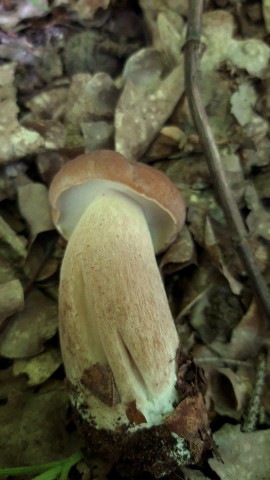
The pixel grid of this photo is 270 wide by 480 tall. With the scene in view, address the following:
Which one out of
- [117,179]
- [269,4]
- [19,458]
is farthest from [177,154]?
[19,458]

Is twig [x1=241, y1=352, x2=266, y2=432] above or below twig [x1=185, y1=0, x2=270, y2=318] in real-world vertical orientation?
below

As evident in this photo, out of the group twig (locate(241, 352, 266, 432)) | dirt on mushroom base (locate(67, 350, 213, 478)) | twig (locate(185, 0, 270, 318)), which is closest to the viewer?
dirt on mushroom base (locate(67, 350, 213, 478))

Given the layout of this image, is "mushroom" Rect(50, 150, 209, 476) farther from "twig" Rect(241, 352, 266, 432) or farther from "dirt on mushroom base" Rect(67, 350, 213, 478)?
"twig" Rect(241, 352, 266, 432)

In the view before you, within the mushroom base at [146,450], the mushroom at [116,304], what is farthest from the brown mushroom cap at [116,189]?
the mushroom base at [146,450]

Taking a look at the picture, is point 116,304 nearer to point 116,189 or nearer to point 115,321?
point 115,321

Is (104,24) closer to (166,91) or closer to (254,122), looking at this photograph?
(166,91)

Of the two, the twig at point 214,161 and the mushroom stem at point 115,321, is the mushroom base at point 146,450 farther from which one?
the twig at point 214,161

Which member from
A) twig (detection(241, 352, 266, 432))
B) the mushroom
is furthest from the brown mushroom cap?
twig (detection(241, 352, 266, 432))

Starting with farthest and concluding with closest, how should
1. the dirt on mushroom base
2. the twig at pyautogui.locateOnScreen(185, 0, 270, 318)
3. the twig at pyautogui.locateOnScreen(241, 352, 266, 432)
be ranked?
1. the twig at pyautogui.locateOnScreen(185, 0, 270, 318)
2. the twig at pyautogui.locateOnScreen(241, 352, 266, 432)
3. the dirt on mushroom base
